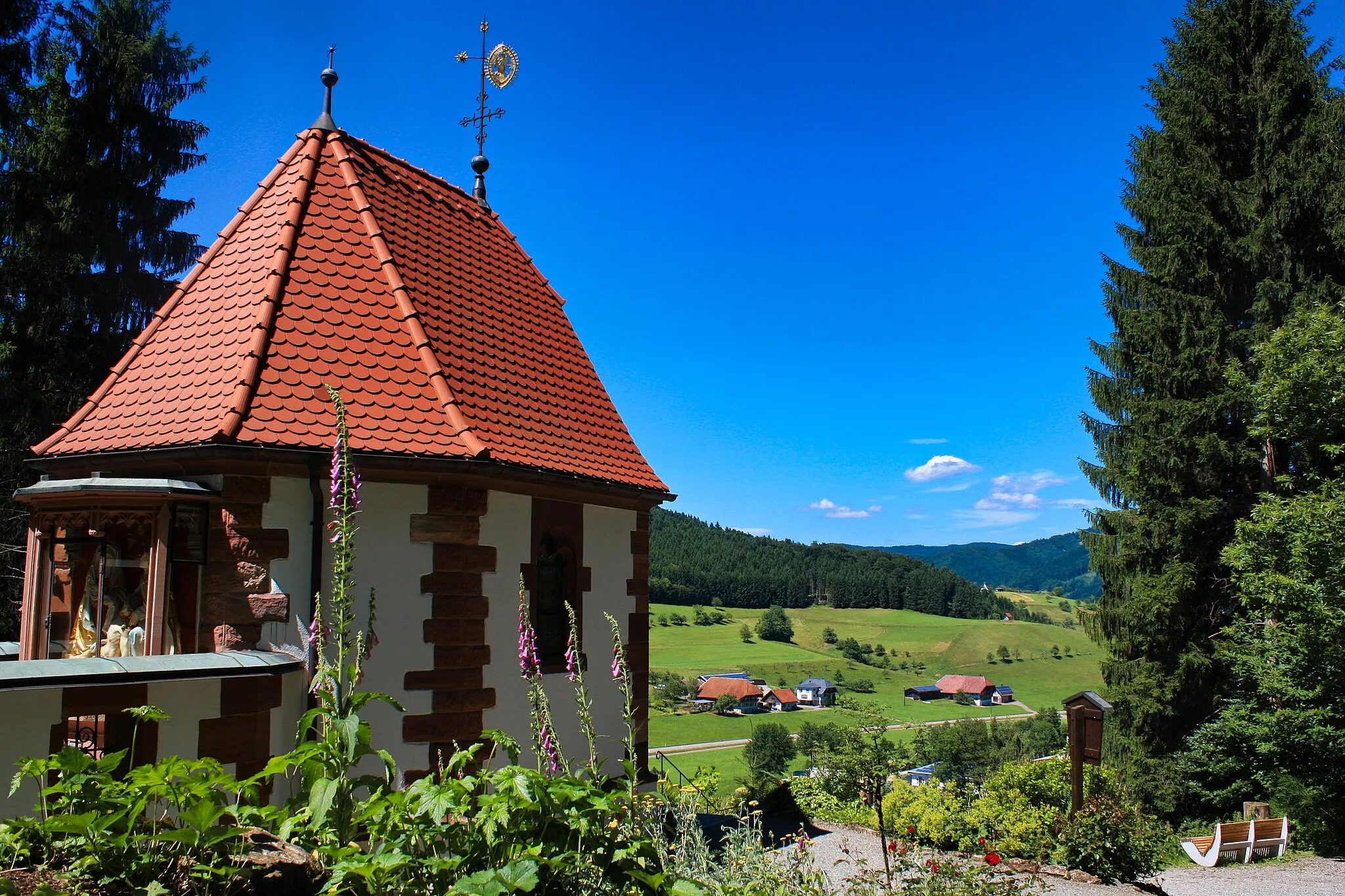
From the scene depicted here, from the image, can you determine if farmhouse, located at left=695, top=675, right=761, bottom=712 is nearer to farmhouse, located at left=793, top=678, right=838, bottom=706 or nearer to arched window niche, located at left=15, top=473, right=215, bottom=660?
farmhouse, located at left=793, top=678, right=838, bottom=706

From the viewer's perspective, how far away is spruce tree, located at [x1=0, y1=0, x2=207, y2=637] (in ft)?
52.2

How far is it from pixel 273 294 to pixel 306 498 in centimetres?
211

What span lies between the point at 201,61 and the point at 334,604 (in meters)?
21.3

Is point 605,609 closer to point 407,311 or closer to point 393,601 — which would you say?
point 393,601

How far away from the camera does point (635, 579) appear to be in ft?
33.8

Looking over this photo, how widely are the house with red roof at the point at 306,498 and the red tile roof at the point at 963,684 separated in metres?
105

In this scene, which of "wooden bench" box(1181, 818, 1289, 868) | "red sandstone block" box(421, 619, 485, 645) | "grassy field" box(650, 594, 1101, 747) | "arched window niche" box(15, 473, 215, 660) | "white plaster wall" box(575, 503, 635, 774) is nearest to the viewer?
"arched window niche" box(15, 473, 215, 660)

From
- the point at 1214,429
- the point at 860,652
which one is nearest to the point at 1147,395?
the point at 1214,429

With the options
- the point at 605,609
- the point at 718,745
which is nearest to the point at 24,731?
the point at 605,609

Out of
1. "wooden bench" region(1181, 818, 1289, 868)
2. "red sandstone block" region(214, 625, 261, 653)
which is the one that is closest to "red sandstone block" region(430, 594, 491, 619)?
"red sandstone block" region(214, 625, 261, 653)

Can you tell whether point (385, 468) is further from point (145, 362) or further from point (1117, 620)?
point (1117, 620)

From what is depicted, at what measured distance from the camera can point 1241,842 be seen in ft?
51.4

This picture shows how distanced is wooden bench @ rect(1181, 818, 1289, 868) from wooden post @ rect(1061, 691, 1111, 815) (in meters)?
5.71

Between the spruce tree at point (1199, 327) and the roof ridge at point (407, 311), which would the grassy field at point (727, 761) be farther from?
the roof ridge at point (407, 311)
